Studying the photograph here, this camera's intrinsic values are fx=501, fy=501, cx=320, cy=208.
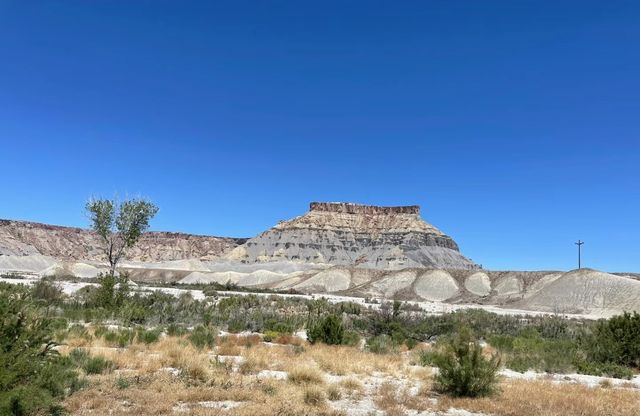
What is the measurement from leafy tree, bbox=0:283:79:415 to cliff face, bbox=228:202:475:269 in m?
108

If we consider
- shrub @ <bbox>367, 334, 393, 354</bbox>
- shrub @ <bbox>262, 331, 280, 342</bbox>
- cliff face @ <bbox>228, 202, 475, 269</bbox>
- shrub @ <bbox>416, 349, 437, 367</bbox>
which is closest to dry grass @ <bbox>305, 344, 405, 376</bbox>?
shrub @ <bbox>416, 349, 437, 367</bbox>

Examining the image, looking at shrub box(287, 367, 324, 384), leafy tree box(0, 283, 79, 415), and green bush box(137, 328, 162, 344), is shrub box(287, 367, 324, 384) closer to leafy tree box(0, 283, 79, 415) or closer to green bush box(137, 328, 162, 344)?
leafy tree box(0, 283, 79, 415)

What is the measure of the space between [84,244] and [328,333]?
148492mm

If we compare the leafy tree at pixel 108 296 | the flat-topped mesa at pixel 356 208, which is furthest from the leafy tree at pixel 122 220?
the flat-topped mesa at pixel 356 208

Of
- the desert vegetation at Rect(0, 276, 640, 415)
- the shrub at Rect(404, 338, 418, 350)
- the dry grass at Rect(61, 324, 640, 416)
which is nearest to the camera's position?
the desert vegetation at Rect(0, 276, 640, 415)

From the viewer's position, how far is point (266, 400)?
8477 mm

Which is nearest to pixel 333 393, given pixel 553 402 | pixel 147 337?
pixel 553 402

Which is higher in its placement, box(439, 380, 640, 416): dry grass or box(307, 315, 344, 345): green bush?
box(307, 315, 344, 345): green bush

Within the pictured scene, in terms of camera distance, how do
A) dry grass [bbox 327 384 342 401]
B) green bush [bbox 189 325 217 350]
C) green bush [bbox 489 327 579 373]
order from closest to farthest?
dry grass [bbox 327 384 342 401] → green bush [bbox 189 325 217 350] → green bush [bbox 489 327 579 373]

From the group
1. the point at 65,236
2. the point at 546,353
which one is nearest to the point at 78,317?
the point at 546,353

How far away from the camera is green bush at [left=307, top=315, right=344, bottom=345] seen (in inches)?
669

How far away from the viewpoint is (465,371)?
33.1ft

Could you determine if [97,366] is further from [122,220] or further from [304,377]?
[122,220]

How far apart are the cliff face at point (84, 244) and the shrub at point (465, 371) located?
409 feet
